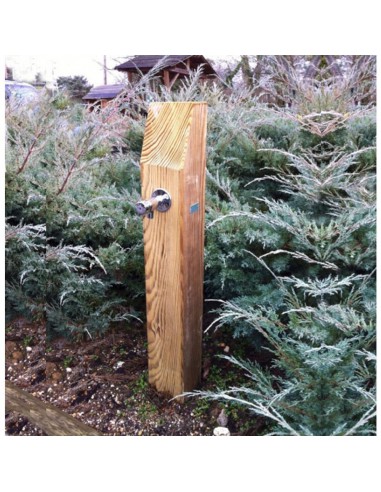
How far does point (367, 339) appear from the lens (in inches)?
60.9

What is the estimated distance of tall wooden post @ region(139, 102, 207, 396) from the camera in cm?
153

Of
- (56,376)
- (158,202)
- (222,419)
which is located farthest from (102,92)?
(222,419)

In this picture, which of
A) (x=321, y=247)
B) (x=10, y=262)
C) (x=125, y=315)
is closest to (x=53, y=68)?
(x=10, y=262)

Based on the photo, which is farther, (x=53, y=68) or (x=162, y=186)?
(x=53, y=68)

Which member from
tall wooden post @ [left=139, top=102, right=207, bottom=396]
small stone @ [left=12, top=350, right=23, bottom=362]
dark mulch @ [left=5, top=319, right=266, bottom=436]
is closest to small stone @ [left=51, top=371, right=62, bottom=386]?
dark mulch @ [left=5, top=319, right=266, bottom=436]

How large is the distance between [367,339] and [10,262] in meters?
1.73

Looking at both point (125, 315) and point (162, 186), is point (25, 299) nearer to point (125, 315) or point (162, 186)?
point (125, 315)

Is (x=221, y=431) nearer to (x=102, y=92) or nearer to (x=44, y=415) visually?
(x=44, y=415)

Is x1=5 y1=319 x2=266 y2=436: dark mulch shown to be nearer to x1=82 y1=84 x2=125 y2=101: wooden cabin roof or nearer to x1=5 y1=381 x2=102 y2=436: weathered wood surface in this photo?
x1=5 y1=381 x2=102 y2=436: weathered wood surface

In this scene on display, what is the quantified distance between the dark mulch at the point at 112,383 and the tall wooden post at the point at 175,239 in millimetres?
130

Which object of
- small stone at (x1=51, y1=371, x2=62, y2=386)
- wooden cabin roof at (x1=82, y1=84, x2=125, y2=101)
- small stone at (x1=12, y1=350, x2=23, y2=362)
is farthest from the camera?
wooden cabin roof at (x1=82, y1=84, x2=125, y2=101)

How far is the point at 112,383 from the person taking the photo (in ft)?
6.42

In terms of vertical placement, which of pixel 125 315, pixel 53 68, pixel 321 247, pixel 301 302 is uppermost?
pixel 53 68

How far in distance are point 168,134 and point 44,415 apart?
1.26 m
